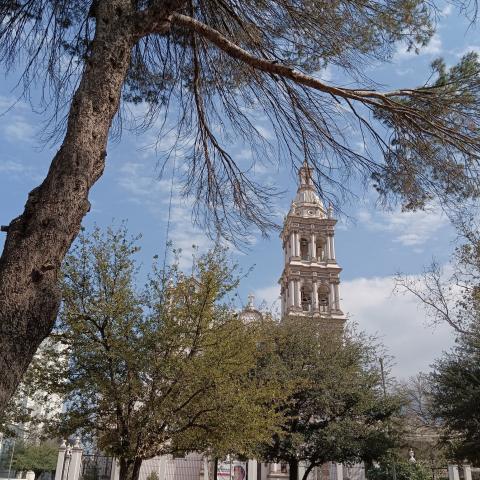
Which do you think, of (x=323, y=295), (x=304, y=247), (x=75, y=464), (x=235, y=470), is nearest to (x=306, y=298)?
(x=323, y=295)

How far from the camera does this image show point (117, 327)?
31.2ft

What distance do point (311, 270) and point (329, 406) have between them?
17.4 meters

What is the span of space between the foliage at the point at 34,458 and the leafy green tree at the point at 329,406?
22.1m

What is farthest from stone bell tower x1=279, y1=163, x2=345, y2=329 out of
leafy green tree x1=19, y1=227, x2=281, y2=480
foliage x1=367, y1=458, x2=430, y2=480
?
leafy green tree x1=19, y1=227, x2=281, y2=480

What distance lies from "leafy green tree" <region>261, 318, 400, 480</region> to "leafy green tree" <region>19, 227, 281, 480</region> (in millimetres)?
7148

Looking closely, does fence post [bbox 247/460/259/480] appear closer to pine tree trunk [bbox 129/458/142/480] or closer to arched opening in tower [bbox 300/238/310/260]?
pine tree trunk [bbox 129/458/142/480]

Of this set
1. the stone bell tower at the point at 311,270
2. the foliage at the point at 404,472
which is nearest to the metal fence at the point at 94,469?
the foliage at the point at 404,472

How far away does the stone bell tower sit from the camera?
33.9 metres

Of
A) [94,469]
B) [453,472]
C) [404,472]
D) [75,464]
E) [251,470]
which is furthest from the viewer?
[251,470]

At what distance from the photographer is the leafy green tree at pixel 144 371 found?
30.2 feet

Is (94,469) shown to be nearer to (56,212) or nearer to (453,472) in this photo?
(453,472)

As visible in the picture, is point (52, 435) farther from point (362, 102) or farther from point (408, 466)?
point (408, 466)

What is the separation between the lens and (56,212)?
106 inches

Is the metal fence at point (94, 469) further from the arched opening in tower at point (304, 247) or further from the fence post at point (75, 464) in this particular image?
the arched opening in tower at point (304, 247)
